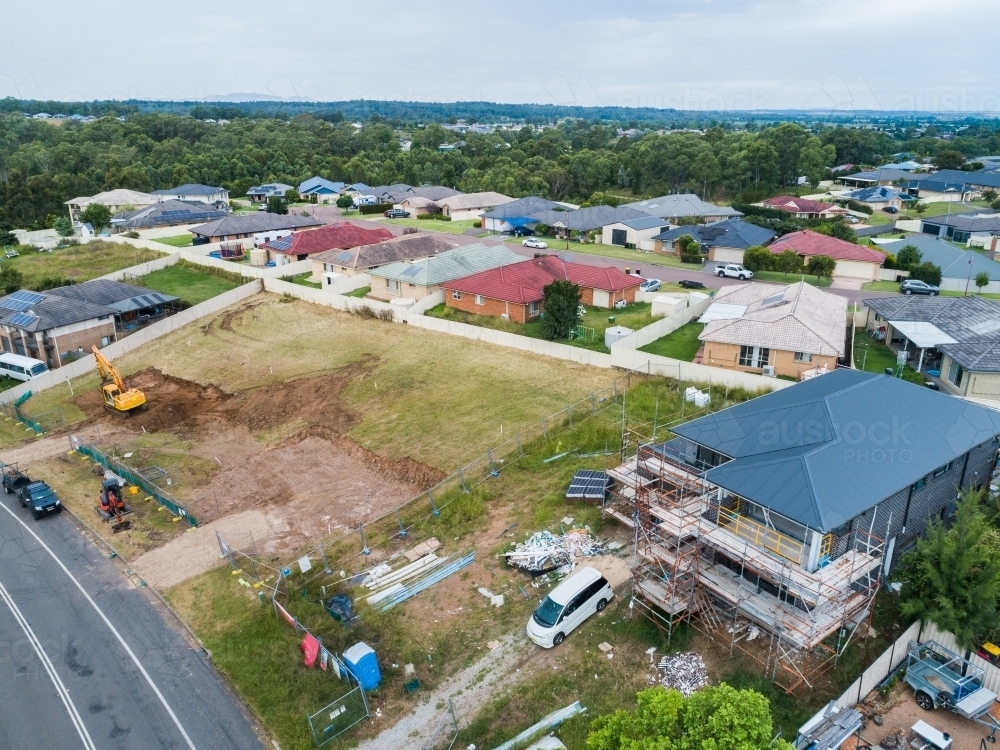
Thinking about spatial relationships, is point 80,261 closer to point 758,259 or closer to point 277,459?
point 277,459

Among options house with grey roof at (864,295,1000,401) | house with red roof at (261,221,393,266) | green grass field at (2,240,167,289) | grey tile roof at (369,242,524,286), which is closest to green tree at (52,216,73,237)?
green grass field at (2,240,167,289)

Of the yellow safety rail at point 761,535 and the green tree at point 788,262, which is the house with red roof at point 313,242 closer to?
the green tree at point 788,262

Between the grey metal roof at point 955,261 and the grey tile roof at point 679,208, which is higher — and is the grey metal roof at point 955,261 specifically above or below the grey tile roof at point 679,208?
below

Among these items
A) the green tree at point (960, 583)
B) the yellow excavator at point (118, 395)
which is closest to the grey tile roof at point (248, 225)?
the yellow excavator at point (118, 395)

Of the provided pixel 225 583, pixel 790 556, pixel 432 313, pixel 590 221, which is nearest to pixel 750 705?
pixel 790 556

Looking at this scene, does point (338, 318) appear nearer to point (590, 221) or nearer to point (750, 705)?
point (590, 221)
